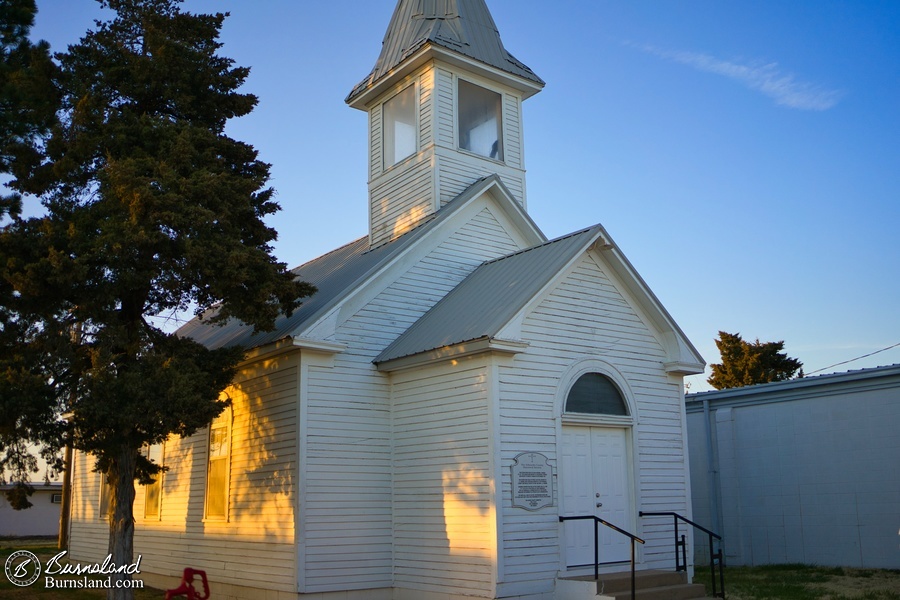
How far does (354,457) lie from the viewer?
13938 millimetres

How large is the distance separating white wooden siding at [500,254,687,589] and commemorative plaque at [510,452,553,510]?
0.10 m

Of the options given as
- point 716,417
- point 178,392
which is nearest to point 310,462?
point 178,392

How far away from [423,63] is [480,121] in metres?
1.84

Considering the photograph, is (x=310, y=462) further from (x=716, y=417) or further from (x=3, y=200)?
(x=716, y=417)

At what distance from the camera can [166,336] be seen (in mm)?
13000

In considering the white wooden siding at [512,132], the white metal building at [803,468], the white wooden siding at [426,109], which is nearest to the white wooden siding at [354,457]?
the white wooden siding at [426,109]

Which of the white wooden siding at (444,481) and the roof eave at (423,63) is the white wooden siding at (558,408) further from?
the roof eave at (423,63)

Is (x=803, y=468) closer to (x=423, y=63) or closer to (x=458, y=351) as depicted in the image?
(x=458, y=351)

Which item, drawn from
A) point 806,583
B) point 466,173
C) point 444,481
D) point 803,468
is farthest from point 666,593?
point 466,173

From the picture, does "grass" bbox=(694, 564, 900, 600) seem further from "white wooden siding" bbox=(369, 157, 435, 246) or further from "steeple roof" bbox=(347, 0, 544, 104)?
"steeple roof" bbox=(347, 0, 544, 104)

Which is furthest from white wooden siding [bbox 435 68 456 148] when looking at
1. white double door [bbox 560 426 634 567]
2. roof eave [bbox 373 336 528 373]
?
white double door [bbox 560 426 634 567]

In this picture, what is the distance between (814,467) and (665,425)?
18.0 ft

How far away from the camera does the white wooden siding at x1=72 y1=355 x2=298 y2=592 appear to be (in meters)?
13.7

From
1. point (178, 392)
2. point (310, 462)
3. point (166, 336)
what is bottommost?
point (310, 462)
